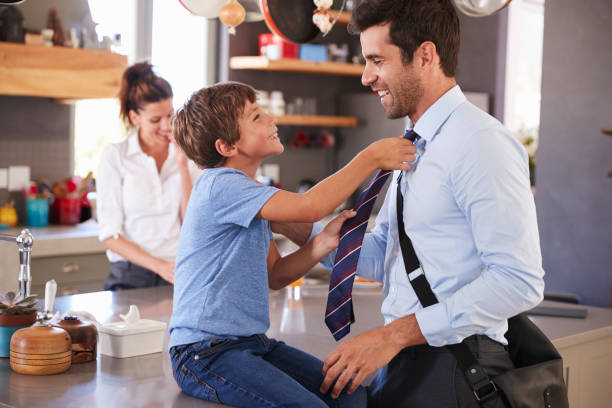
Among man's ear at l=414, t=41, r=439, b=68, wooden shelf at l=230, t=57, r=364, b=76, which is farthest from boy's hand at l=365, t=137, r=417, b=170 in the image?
wooden shelf at l=230, t=57, r=364, b=76

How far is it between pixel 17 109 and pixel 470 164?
373cm

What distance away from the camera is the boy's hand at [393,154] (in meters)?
1.67

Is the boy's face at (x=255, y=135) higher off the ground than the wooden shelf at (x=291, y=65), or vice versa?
the wooden shelf at (x=291, y=65)

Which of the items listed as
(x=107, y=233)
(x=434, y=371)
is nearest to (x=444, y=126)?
(x=434, y=371)

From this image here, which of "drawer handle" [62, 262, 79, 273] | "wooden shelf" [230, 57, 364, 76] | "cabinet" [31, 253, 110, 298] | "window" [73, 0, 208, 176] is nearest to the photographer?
"cabinet" [31, 253, 110, 298]

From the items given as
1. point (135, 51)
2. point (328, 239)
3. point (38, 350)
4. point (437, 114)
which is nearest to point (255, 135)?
point (328, 239)

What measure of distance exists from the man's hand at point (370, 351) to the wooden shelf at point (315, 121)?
402 cm

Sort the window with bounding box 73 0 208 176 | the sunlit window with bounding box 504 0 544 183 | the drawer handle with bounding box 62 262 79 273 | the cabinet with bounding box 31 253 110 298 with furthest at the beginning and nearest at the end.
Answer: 1. the sunlit window with bounding box 504 0 544 183
2. the window with bounding box 73 0 208 176
3. the drawer handle with bounding box 62 262 79 273
4. the cabinet with bounding box 31 253 110 298

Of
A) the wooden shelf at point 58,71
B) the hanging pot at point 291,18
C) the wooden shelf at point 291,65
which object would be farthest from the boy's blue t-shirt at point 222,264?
the wooden shelf at point 291,65

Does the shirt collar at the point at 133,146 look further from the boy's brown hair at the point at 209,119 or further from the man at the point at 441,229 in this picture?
the man at the point at 441,229

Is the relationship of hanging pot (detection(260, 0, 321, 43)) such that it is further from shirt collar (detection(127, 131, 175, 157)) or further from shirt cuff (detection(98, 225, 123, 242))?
shirt cuff (detection(98, 225, 123, 242))

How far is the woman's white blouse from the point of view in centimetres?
313

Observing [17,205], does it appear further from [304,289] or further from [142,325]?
[142,325]

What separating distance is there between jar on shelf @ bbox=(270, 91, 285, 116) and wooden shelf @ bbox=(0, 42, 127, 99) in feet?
4.11
